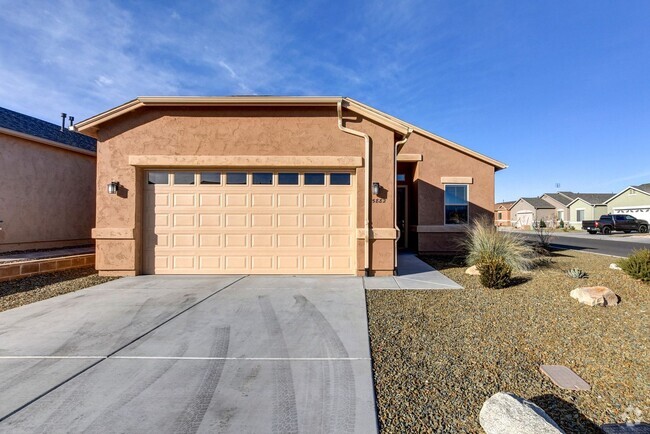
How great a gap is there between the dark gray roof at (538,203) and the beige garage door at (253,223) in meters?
54.1

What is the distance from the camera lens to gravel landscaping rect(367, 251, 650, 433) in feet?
8.75

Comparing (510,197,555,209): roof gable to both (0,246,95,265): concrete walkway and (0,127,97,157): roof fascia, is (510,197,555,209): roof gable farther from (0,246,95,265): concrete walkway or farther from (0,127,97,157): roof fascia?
(0,246,95,265): concrete walkway

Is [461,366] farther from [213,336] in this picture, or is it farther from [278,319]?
[213,336]

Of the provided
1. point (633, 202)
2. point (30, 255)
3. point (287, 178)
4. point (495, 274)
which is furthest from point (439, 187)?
point (633, 202)

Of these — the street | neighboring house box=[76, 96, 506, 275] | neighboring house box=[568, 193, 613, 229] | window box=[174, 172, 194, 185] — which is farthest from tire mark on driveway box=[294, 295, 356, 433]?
neighboring house box=[568, 193, 613, 229]

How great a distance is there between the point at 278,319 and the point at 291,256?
3.35 meters

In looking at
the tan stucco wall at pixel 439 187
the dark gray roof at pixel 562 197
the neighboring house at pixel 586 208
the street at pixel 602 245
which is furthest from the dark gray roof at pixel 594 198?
the tan stucco wall at pixel 439 187

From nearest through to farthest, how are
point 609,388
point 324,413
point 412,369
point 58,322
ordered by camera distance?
point 324,413, point 609,388, point 412,369, point 58,322

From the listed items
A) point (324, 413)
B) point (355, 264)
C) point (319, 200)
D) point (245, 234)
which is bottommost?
point (324, 413)

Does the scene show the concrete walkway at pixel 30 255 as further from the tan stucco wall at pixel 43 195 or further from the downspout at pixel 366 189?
the downspout at pixel 366 189

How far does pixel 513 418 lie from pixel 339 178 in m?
6.54

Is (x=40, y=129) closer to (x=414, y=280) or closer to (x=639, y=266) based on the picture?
(x=414, y=280)

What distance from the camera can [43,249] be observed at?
10.5m

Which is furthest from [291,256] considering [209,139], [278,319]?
[209,139]
